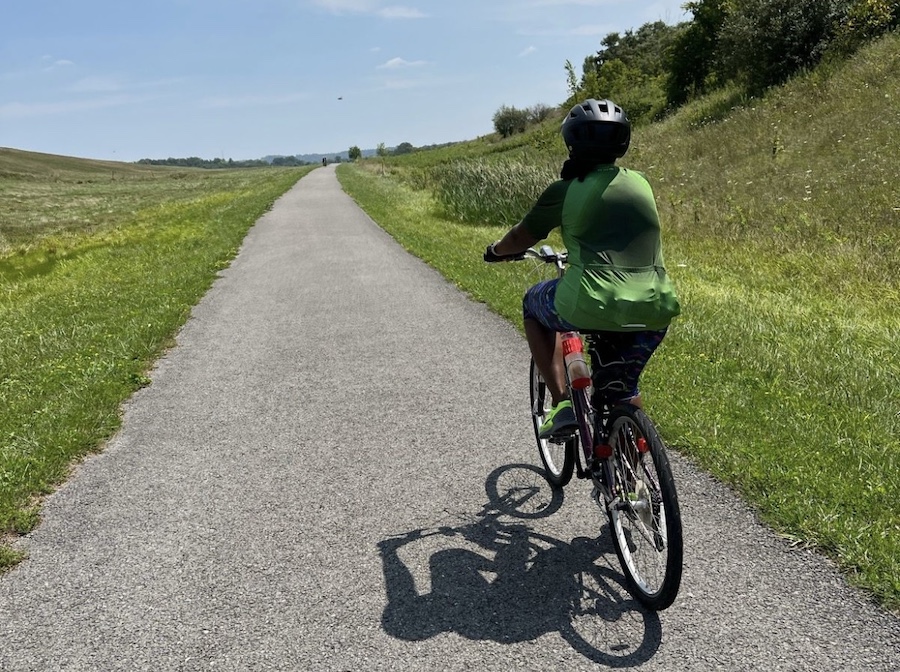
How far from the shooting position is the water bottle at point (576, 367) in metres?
3.06

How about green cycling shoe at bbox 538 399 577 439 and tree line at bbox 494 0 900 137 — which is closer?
green cycling shoe at bbox 538 399 577 439

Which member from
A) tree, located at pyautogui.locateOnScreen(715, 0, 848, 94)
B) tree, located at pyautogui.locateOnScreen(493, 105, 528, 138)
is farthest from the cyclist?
tree, located at pyautogui.locateOnScreen(493, 105, 528, 138)

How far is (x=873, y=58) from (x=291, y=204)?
70.2 ft

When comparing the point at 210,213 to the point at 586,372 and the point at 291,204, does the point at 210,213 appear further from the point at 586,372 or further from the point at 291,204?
the point at 586,372

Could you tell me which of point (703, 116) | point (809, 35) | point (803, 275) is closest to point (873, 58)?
point (809, 35)

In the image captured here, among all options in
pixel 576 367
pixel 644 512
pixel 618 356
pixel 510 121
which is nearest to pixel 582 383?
pixel 576 367

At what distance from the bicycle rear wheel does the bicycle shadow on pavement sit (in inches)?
5.7

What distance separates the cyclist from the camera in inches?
107

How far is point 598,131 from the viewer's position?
2.81 metres

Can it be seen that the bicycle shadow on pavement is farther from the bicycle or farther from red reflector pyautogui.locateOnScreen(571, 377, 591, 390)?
red reflector pyautogui.locateOnScreen(571, 377, 591, 390)

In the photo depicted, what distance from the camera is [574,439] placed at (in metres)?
3.62

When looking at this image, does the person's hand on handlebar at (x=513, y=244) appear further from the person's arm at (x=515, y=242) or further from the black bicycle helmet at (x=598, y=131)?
the black bicycle helmet at (x=598, y=131)

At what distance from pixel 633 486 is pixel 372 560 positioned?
1.41 meters

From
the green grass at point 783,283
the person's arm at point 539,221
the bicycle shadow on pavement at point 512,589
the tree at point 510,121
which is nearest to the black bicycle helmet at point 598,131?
the person's arm at point 539,221
